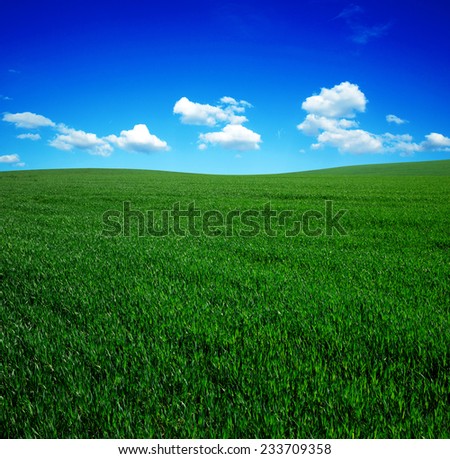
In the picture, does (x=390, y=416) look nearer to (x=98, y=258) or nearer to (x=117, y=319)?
(x=117, y=319)

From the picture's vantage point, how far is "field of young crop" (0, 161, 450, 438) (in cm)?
253

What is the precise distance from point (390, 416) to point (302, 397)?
688mm

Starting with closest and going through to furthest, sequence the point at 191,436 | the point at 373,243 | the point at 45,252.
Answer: the point at 191,436
the point at 45,252
the point at 373,243

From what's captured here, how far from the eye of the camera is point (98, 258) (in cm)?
700

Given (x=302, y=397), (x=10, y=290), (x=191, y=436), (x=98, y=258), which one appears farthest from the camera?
(x=98, y=258)

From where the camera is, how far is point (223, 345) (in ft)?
11.7

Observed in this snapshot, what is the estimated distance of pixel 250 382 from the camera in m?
2.92

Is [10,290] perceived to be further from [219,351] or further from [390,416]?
[390,416]

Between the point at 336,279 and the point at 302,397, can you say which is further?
the point at 336,279

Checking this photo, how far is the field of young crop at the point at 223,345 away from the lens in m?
2.53
